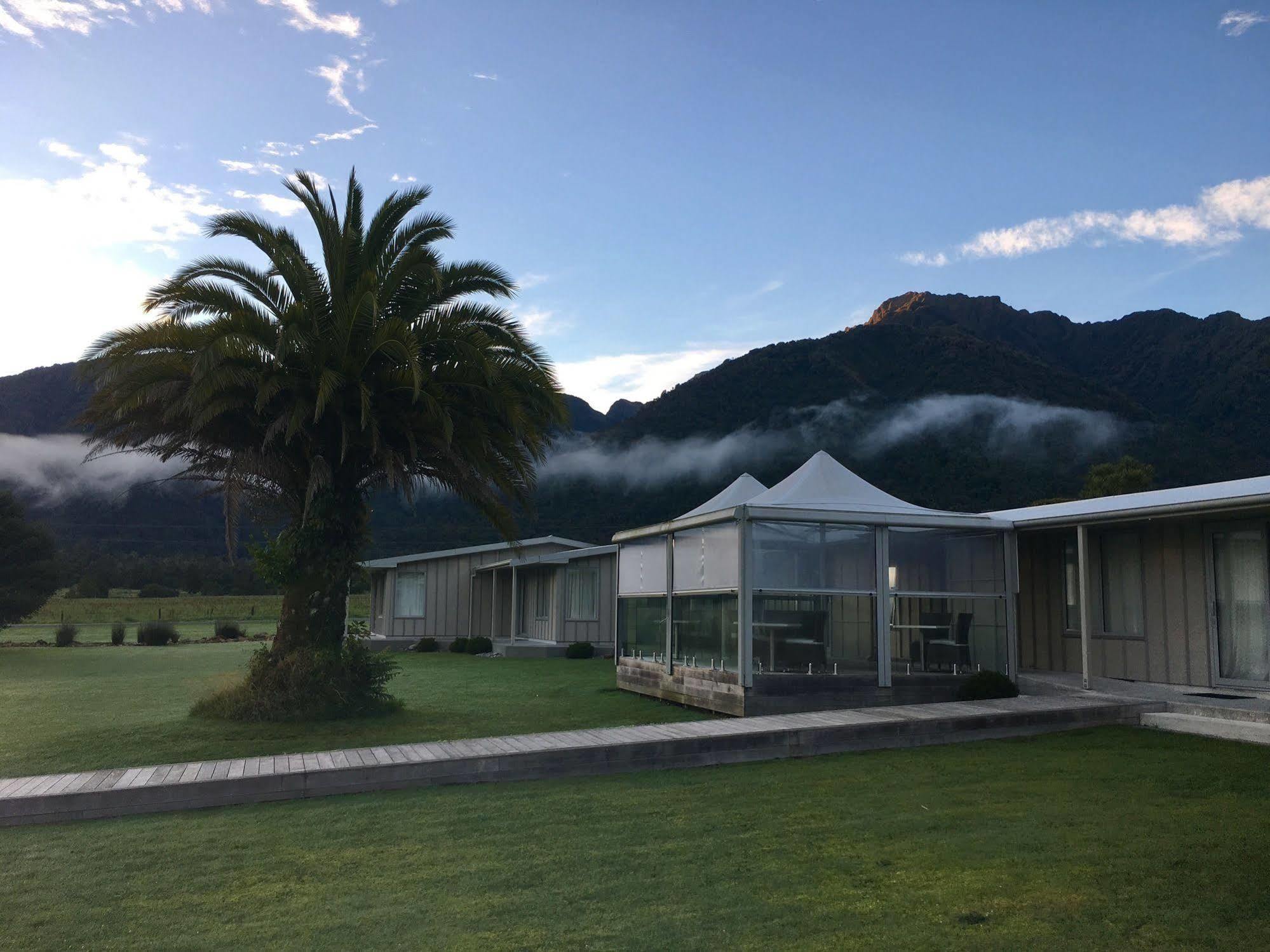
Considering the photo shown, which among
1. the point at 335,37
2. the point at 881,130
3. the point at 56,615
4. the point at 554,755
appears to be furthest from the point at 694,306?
the point at 56,615

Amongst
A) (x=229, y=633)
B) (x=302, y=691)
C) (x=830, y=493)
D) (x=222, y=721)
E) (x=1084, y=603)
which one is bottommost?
(x=229, y=633)

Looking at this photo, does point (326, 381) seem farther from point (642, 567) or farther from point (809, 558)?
point (809, 558)

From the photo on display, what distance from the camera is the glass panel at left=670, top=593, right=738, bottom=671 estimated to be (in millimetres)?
10406

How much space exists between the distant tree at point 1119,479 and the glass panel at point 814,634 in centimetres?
2964

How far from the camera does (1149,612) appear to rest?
1110cm

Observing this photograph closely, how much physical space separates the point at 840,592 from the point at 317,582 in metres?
6.15

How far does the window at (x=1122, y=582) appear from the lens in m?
11.3

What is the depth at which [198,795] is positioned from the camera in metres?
6.50

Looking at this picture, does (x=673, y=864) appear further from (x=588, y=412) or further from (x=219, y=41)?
(x=588, y=412)

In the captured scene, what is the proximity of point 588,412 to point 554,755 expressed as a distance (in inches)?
3294

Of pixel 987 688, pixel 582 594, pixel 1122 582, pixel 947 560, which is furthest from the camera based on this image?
pixel 582 594

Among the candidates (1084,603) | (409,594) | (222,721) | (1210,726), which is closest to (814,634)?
(1084,603)

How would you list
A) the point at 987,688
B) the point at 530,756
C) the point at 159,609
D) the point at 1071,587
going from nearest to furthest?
1. the point at 530,756
2. the point at 987,688
3. the point at 1071,587
4. the point at 159,609

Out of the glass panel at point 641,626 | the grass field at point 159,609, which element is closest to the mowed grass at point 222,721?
the glass panel at point 641,626
